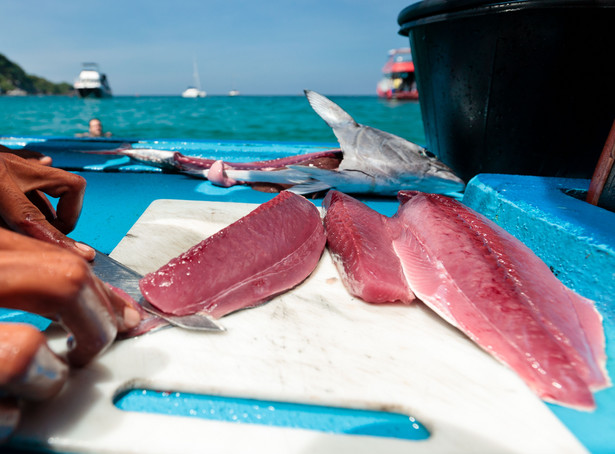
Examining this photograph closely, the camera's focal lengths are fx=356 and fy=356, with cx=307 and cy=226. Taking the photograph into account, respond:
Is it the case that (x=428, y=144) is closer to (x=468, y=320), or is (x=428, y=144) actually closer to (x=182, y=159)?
(x=182, y=159)

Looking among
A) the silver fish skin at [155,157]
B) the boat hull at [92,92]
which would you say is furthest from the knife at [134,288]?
the boat hull at [92,92]

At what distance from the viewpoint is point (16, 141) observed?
3.77 meters

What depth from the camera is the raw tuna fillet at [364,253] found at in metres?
1.29

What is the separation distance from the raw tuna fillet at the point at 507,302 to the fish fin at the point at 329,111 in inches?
62.5

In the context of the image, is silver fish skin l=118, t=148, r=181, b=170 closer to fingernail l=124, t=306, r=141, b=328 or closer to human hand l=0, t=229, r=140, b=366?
fingernail l=124, t=306, r=141, b=328

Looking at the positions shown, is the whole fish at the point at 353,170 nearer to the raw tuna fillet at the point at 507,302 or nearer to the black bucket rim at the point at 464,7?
the black bucket rim at the point at 464,7

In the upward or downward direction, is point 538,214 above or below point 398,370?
above

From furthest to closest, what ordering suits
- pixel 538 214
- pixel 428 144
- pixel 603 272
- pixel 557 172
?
pixel 428 144 < pixel 557 172 < pixel 538 214 < pixel 603 272

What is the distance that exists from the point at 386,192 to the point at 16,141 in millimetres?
3878

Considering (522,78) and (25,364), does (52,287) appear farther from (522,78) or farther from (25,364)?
(522,78)

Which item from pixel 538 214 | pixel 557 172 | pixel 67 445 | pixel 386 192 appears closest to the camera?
pixel 67 445

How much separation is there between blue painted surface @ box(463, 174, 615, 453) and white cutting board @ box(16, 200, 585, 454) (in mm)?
152

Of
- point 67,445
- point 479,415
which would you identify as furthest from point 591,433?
point 67,445

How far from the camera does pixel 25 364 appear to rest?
2.16 feet
